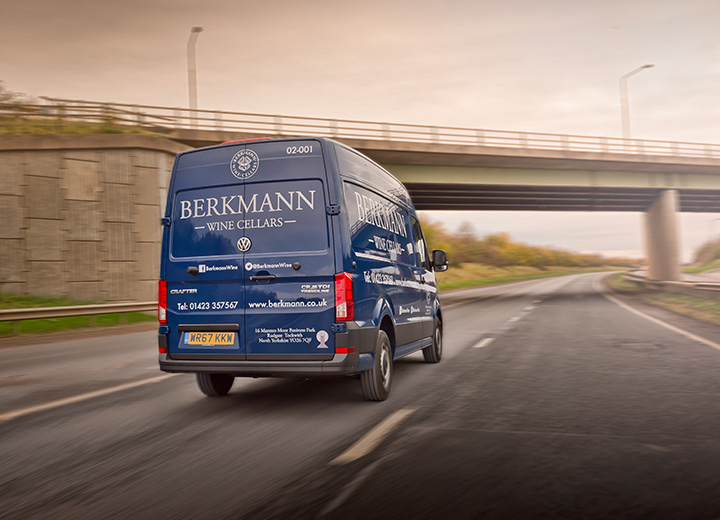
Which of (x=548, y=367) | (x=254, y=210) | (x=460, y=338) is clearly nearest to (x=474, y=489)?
(x=254, y=210)

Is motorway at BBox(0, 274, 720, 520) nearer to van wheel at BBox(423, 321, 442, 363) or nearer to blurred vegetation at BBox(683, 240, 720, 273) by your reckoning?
Result: van wheel at BBox(423, 321, 442, 363)

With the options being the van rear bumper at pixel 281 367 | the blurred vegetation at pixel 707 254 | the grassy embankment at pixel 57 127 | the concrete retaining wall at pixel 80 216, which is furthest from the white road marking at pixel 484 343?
the blurred vegetation at pixel 707 254

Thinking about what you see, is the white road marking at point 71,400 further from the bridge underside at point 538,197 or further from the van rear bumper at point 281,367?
the bridge underside at point 538,197

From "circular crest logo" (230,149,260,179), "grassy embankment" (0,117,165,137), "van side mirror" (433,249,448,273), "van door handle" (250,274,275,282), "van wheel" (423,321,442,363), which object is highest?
"grassy embankment" (0,117,165,137)

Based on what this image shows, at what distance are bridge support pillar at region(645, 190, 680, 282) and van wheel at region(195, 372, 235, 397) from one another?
36.7 metres

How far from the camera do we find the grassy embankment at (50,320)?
53.3 ft

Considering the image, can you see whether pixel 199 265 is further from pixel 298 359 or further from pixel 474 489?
pixel 474 489

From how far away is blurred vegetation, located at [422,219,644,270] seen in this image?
73875 mm

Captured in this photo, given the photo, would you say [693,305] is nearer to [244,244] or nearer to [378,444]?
[244,244]

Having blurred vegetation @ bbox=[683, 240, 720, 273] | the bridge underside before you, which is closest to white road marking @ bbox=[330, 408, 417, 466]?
the bridge underside

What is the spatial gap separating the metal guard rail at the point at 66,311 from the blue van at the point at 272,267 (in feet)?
35.2

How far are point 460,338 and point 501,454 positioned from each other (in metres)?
8.48

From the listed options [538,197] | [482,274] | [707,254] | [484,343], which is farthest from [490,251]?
[484,343]

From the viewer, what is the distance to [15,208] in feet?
66.6
